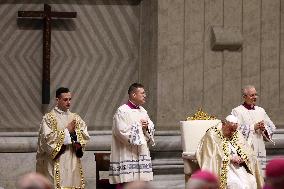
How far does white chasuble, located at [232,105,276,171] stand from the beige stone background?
114 cm

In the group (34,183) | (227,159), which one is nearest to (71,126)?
(227,159)

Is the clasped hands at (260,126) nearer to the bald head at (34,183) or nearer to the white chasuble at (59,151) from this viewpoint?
the white chasuble at (59,151)

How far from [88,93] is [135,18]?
1241 millimetres

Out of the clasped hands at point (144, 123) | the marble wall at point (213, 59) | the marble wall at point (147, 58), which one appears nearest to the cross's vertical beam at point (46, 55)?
the marble wall at point (147, 58)

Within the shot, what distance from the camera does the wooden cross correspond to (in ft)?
40.1

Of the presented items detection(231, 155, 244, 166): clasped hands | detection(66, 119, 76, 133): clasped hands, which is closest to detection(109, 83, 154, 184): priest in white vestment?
detection(66, 119, 76, 133): clasped hands

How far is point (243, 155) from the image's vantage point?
995 centimetres

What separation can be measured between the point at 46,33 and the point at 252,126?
3.08 metres

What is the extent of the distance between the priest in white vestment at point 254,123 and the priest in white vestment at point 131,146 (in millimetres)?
1521

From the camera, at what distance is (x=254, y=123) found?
1137 centimetres

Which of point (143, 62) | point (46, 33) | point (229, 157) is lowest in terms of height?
point (229, 157)

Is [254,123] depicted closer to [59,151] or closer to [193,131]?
[193,131]

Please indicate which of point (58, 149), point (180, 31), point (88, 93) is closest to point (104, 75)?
point (88, 93)

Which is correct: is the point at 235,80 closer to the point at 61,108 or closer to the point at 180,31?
the point at 180,31
